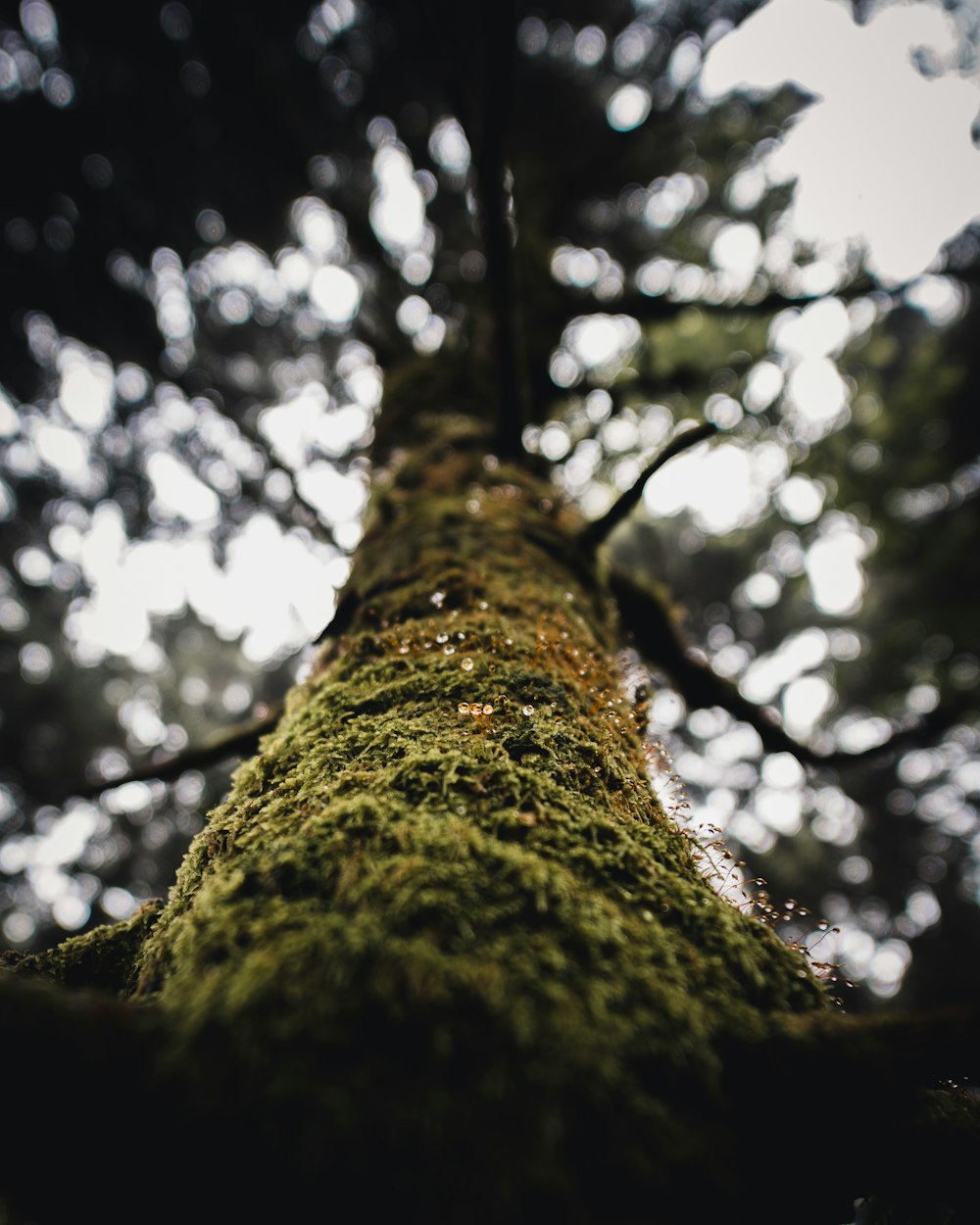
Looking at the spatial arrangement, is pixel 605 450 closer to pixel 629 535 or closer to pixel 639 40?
pixel 639 40

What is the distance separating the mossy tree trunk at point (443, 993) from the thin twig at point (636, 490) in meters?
1.00

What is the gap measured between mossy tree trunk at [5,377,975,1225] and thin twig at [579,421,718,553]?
1001 millimetres

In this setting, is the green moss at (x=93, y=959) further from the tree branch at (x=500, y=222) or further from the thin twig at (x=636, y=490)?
the tree branch at (x=500, y=222)

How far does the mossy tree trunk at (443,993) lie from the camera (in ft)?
2.22

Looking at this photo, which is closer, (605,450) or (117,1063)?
(117,1063)

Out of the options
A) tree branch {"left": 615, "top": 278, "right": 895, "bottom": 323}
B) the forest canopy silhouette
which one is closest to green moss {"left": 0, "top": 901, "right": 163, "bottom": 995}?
the forest canopy silhouette

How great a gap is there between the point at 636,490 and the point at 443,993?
6.15 feet

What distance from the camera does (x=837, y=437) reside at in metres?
6.39

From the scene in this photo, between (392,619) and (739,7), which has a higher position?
(739,7)

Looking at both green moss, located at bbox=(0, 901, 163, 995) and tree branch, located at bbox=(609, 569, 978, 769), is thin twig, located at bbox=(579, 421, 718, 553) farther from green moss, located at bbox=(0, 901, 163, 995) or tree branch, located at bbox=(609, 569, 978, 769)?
green moss, located at bbox=(0, 901, 163, 995)

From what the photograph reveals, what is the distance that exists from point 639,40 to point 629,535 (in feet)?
28.8

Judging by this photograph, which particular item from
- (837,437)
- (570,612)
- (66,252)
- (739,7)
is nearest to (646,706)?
(570,612)

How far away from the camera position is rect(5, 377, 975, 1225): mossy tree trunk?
677 mm

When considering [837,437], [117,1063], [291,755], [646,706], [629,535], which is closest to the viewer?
[117,1063]
